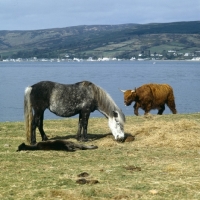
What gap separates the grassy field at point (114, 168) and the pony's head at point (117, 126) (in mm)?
231

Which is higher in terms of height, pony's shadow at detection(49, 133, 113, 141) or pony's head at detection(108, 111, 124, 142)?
pony's head at detection(108, 111, 124, 142)

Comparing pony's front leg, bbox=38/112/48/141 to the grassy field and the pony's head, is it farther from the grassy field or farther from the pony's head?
the pony's head

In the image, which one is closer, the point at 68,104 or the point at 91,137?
the point at 68,104

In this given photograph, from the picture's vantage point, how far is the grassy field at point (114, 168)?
821 cm

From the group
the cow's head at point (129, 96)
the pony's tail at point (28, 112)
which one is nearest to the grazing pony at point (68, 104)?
the pony's tail at point (28, 112)

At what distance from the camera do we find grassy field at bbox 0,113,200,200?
8209mm

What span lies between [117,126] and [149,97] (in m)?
9.22

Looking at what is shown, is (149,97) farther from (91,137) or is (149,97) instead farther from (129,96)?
(91,137)

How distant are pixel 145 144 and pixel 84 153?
214cm

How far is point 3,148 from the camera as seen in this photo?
1338 centimetres

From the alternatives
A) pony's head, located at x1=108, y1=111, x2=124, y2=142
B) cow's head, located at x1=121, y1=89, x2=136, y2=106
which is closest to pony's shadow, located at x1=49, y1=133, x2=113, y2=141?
pony's head, located at x1=108, y1=111, x2=124, y2=142

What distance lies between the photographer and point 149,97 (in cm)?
2373

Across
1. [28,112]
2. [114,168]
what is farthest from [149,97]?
[114,168]

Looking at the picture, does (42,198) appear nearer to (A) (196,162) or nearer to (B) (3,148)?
(A) (196,162)
